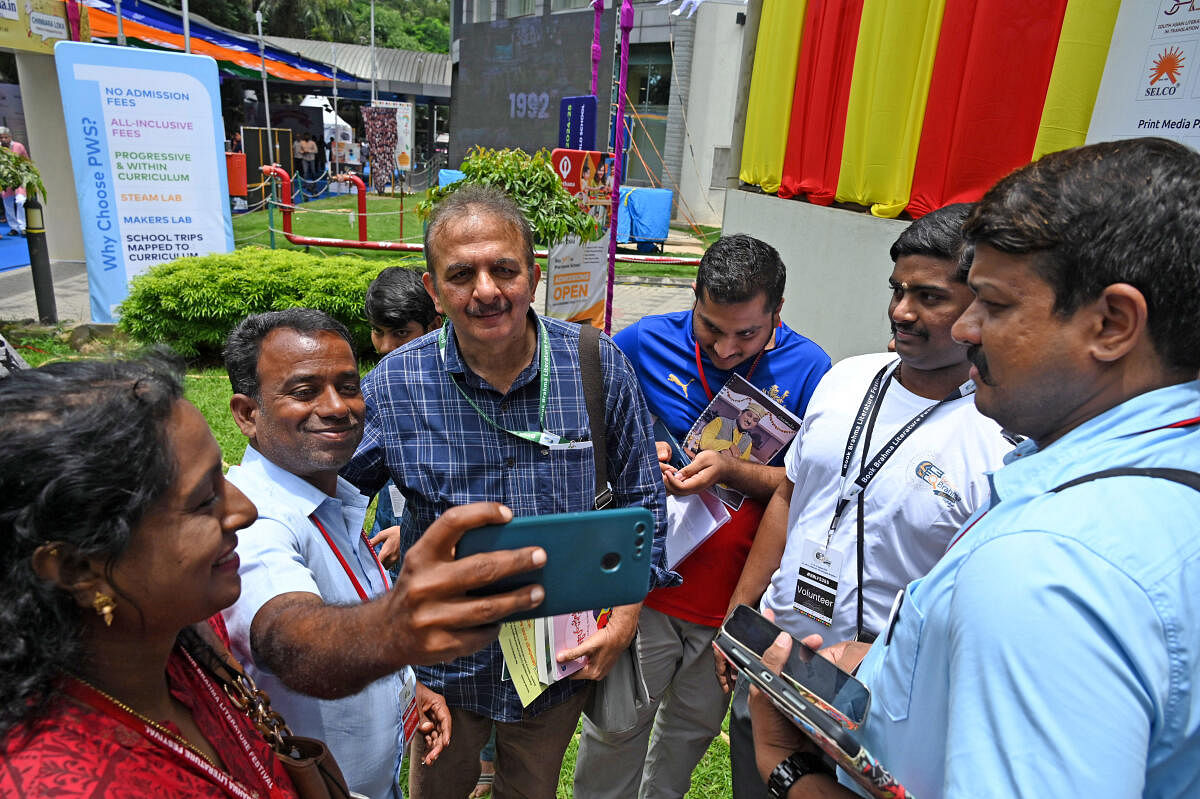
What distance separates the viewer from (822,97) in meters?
6.66

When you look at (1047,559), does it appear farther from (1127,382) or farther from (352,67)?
(352,67)

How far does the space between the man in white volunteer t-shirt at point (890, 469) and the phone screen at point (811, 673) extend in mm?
734

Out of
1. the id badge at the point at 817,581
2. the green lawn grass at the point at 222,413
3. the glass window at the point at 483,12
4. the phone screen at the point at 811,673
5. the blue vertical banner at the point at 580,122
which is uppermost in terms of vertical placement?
the glass window at the point at 483,12

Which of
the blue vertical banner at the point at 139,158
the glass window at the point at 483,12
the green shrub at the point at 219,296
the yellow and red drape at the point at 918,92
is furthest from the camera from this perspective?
the glass window at the point at 483,12

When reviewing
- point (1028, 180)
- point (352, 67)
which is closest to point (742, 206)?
point (1028, 180)

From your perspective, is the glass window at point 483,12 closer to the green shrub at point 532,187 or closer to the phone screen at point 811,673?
the green shrub at point 532,187

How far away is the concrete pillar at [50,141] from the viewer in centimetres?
1073

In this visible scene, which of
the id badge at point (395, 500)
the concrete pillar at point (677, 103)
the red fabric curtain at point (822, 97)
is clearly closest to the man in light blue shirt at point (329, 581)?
the id badge at point (395, 500)

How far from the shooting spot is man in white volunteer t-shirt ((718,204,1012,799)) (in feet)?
6.57

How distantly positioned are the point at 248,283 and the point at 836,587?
23.7 ft

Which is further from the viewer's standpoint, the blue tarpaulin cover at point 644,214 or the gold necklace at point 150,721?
the blue tarpaulin cover at point 644,214

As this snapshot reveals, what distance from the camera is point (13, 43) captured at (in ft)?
31.5

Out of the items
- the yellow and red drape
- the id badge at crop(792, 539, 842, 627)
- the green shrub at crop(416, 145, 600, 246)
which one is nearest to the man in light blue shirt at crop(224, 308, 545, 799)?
the id badge at crop(792, 539, 842, 627)

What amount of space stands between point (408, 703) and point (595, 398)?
1.03 meters
